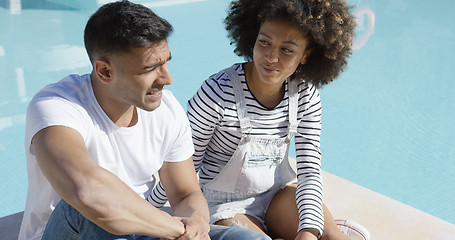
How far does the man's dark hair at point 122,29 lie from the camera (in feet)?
6.00

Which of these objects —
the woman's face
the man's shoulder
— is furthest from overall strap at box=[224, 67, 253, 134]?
the man's shoulder

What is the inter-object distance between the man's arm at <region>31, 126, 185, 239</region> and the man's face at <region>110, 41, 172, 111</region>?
250mm

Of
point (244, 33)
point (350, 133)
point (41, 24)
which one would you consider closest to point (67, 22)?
point (41, 24)

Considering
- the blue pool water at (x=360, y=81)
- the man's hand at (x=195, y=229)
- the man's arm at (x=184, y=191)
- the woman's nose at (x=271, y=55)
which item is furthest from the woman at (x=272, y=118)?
the blue pool water at (x=360, y=81)

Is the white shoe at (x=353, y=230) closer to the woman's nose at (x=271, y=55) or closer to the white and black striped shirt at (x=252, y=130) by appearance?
the white and black striped shirt at (x=252, y=130)

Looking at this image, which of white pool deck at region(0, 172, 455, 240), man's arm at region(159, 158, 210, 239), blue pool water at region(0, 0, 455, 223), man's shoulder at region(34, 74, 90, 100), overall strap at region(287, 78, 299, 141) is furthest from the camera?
blue pool water at region(0, 0, 455, 223)

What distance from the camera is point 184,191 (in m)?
2.19

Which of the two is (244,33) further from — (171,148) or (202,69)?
(202,69)

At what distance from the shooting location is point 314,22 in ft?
7.88

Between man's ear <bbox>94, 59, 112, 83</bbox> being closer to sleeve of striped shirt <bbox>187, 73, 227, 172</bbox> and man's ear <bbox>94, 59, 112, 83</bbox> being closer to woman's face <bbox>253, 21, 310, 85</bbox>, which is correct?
sleeve of striped shirt <bbox>187, 73, 227, 172</bbox>

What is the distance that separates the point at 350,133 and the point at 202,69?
2.19 metres

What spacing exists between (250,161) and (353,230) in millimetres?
692

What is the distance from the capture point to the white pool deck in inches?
118

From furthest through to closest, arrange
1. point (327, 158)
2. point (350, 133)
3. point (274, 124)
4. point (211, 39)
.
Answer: point (211, 39) → point (350, 133) → point (327, 158) → point (274, 124)
